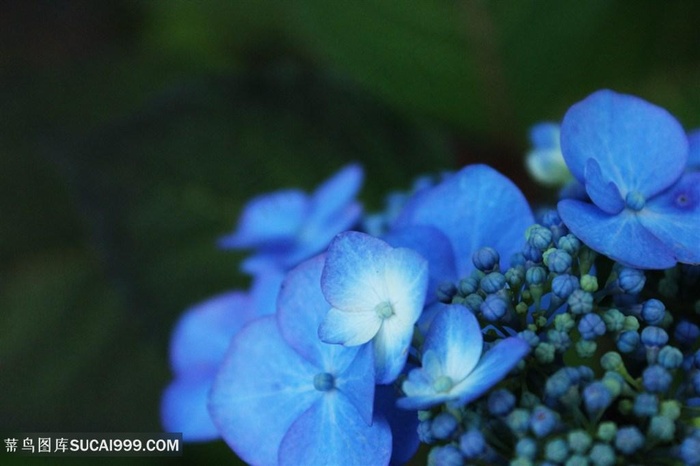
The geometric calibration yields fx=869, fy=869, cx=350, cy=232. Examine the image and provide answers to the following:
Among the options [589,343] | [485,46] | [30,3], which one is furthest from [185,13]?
[589,343]

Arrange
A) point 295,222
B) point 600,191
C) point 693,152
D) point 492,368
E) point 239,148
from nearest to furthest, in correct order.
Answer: point 492,368 < point 600,191 < point 693,152 < point 295,222 < point 239,148

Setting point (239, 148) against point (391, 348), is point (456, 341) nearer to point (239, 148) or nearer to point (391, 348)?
point (391, 348)

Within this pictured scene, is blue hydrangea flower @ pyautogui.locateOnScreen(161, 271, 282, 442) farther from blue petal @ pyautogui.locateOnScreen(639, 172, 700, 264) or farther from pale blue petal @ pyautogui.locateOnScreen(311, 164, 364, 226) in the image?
blue petal @ pyautogui.locateOnScreen(639, 172, 700, 264)

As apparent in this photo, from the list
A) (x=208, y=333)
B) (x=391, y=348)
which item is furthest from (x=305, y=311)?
(x=208, y=333)

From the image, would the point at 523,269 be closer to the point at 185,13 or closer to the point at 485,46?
the point at 485,46

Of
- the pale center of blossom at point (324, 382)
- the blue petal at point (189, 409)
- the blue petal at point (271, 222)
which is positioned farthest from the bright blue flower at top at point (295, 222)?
the pale center of blossom at point (324, 382)

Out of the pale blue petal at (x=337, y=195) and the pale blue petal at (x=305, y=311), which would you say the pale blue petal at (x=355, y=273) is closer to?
the pale blue petal at (x=305, y=311)
